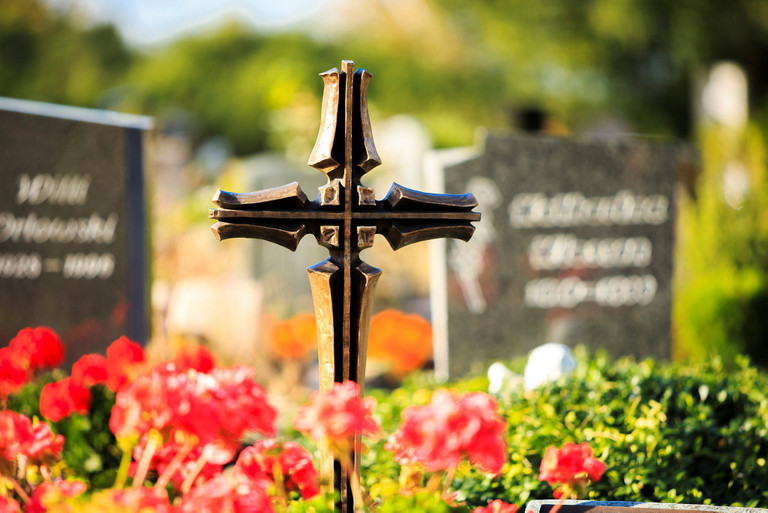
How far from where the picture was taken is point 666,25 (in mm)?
10891

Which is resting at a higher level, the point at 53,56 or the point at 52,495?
the point at 53,56

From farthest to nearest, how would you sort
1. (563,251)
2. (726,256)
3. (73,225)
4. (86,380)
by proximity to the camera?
(726,256) → (563,251) → (73,225) → (86,380)

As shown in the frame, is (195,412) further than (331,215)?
No

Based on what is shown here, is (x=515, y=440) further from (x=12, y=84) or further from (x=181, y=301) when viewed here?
(x=12, y=84)

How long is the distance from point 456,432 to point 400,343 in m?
4.74

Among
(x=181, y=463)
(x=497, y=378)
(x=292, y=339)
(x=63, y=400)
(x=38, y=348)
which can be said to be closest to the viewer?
(x=181, y=463)

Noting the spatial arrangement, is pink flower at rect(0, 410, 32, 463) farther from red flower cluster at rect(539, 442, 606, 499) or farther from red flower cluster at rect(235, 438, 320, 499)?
red flower cluster at rect(539, 442, 606, 499)

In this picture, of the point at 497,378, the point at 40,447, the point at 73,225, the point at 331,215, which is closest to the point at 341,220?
the point at 331,215

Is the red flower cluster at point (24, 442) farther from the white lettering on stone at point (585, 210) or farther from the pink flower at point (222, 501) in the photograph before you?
the white lettering on stone at point (585, 210)

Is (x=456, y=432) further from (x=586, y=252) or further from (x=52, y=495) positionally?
(x=586, y=252)

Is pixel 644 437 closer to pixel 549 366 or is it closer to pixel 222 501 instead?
pixel 549 366

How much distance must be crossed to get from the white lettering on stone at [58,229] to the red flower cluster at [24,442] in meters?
2.42

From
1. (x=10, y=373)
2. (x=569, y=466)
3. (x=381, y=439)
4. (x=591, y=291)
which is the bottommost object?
(x=381, y=439)

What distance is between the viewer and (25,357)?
2521 mm
